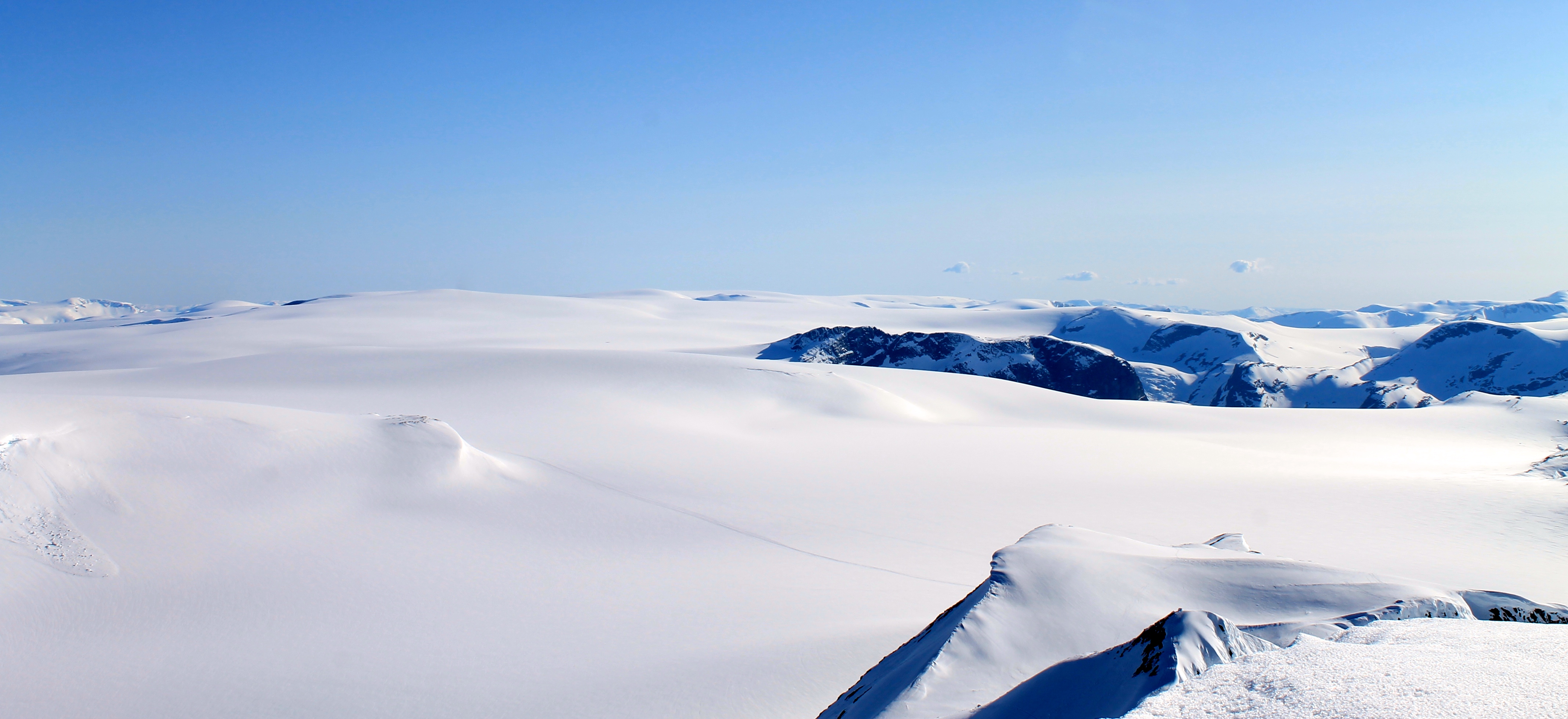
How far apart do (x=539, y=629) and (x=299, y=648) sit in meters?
2.09

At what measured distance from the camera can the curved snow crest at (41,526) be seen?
25.8 feet

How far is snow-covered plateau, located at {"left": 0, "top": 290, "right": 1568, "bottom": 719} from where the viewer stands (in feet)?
14.0

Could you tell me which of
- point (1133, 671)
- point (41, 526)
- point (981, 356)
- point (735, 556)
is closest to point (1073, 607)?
point (1133, 671)

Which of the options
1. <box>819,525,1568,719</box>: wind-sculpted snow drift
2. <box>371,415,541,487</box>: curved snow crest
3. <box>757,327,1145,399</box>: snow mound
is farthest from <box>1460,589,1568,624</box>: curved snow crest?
<box>757,327,1145,399</box>: snow mound

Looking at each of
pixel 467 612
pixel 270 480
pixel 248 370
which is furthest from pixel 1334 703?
pixel 248 370

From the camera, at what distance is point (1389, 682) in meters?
3.29

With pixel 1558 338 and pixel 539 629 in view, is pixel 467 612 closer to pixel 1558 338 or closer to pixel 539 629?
pixel 539 629

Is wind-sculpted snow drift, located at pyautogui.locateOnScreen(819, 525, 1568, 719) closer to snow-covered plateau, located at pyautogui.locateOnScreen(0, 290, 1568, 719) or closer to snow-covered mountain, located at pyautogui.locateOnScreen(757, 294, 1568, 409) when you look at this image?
snow-covered plateau, located at pyautogui.locateOnScreen(0, 290, 1568, 719)

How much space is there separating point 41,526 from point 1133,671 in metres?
10.5

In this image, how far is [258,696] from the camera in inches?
251

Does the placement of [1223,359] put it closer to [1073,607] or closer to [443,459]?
[443,459]

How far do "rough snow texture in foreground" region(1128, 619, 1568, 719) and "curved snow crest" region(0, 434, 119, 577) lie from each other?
32.2ft

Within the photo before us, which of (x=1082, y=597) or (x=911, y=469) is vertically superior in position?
(x=1082, y=597)

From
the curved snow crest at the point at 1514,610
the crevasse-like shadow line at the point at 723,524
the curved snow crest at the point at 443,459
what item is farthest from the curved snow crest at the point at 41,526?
the curved snow crest at the point at 1514,610
